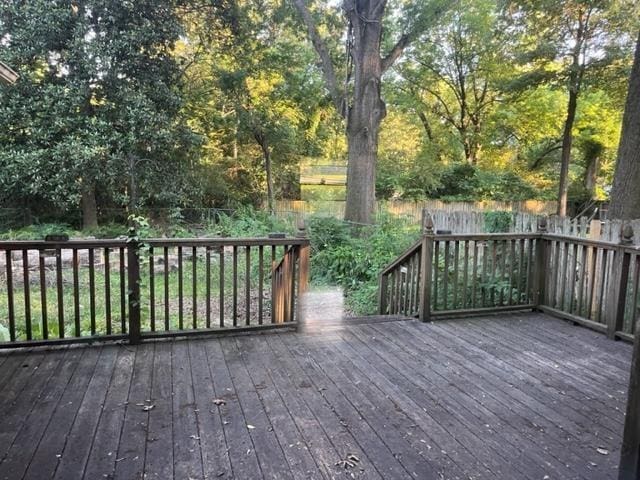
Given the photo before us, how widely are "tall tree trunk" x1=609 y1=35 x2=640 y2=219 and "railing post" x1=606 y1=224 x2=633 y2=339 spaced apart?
2.73 metres

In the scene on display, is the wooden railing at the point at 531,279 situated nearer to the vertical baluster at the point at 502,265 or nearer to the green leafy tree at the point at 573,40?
the vertical baluster at the point at 502,265

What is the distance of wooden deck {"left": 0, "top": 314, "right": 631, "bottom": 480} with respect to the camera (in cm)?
192

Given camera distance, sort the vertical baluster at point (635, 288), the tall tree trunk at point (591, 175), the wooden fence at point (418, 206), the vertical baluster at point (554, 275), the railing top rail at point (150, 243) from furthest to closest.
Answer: the tall tree trunk at point (591, 175), the wooden fence at point (418, 206), the vertical baluster at point (554, 275), the vertical baluster at point (635, 288), the railing top rail at point (150, 243)

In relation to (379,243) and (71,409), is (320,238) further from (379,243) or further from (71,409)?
(71,409)

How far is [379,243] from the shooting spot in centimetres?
812

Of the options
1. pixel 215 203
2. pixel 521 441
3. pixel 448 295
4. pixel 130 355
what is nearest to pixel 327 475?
pixel 521 441

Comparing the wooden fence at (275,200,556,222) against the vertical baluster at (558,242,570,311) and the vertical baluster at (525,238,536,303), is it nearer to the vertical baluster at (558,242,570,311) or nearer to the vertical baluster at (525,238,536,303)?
the vertical baluster at (525,238,536,303)

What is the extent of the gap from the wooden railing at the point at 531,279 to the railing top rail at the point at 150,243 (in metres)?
1.32

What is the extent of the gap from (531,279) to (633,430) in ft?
10.8

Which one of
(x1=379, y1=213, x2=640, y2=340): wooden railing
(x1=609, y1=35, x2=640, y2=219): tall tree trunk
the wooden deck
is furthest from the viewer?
(x1=609, y1=35, x2=640, y2=219): tall tree trunk

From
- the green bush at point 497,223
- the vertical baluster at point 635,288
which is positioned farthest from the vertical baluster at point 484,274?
the green bush at point 497,223

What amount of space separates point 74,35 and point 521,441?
1128 centimetres

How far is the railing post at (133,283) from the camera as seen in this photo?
323 cm

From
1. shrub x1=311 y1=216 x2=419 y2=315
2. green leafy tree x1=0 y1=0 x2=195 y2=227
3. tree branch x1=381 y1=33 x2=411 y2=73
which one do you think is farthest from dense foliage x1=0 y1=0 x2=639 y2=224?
shrub x1=311 y1=216 x2=419 y2=315
